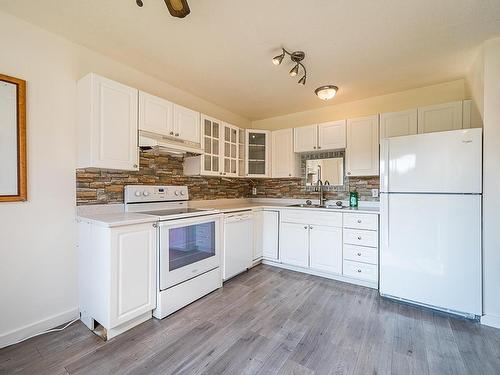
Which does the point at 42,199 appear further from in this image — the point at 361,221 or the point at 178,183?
the point at 361,221

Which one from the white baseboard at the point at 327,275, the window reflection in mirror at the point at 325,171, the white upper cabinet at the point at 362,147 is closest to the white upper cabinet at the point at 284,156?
the window reflection in mirror at the point at 325,171

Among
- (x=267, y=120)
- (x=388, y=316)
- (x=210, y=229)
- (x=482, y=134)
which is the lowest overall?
(x=388, y=316)

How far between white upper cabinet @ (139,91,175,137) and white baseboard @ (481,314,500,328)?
342cm

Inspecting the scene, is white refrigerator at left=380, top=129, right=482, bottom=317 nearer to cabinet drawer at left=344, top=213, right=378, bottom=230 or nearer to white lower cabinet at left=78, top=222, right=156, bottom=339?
cabinet drawer at left=344, top=213, right=378, bottom=230

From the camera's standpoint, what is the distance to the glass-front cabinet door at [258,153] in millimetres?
3787

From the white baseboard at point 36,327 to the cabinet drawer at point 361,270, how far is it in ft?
9.41

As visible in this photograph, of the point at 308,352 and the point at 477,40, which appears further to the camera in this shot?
the point at 477,40

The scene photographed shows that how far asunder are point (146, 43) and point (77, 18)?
49 centimetres

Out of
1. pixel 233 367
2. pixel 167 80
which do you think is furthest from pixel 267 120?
pixel 233 367

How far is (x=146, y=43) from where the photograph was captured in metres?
2.06

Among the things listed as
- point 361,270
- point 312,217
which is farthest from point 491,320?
point 312,217

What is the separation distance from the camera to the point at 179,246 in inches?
89.9

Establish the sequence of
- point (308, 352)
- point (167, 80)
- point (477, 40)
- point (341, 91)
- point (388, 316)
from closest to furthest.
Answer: point (308, 352)
point (477, 40)
point (388, 316)
point (167, 80)
point (341, 91)

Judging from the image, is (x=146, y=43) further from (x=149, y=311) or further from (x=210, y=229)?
(x=149, y=311)
